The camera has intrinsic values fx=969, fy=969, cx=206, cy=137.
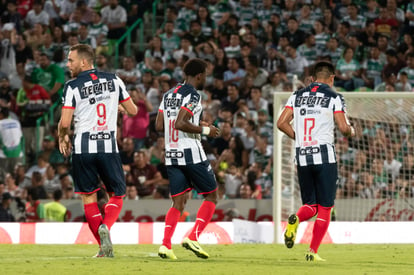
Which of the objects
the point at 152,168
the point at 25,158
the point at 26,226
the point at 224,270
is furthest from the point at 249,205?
the point at 224,270

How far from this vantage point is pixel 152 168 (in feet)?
65.1

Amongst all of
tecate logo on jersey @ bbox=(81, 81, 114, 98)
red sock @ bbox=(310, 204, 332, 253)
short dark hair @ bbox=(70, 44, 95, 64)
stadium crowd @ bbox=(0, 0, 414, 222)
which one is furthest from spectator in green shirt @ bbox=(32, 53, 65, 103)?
red sock @ bbox=(310, 204, 332, 253)

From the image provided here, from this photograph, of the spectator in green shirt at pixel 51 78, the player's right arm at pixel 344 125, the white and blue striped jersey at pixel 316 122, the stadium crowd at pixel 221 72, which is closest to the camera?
the player's right arm at pixel 344 125

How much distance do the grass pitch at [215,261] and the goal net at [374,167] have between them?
425cm

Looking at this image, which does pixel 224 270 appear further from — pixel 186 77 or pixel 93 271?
pixel 186 77

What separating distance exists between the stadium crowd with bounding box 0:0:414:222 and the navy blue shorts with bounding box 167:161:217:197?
7478mm

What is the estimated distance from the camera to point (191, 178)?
1096 cm

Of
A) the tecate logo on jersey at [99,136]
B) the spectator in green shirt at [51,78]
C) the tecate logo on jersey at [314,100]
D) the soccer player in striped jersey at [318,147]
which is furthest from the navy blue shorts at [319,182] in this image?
the spectator in green shirt at [51,78]

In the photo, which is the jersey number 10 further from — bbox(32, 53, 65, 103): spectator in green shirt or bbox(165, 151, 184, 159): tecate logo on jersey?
bbox(32, 53, 65, 103): spectator in green shirt

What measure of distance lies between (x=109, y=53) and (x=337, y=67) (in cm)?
599

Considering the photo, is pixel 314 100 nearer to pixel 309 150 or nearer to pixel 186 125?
pixel 309 150

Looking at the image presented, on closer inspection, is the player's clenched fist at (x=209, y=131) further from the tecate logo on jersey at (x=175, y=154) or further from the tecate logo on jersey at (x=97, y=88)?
the tecate logo on jersey at (x=97, y=88)

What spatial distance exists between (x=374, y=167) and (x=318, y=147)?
25.2 feet

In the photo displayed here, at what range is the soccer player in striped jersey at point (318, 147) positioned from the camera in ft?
35.0
